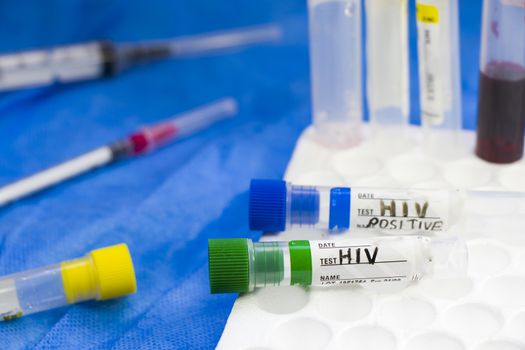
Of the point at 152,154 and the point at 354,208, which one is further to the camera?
the point at 152,154

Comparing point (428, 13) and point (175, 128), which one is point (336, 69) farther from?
point (175, 128)

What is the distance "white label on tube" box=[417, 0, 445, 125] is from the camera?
3.01 ft

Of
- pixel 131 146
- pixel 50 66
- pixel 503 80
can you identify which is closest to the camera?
pixel 503 80

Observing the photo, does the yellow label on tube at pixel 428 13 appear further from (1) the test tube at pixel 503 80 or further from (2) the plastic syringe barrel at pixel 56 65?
(2) the plastic syringe barrel at pixel 56 65

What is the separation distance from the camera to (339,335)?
0.72m

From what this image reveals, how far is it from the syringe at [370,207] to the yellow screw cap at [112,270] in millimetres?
148

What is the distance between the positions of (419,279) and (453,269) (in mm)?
38

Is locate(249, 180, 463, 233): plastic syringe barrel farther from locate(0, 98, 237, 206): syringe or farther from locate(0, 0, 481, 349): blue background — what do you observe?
locate(0, 98, 237, 206): syringe

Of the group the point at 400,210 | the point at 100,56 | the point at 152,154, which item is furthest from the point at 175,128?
the point at 400,210

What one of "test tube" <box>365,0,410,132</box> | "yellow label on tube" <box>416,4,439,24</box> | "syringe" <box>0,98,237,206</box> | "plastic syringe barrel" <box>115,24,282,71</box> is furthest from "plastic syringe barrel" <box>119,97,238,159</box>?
"yellow label on tube" <box>416,4,439,24</box>

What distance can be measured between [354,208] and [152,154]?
0.44 metres

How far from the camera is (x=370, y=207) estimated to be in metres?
0.84

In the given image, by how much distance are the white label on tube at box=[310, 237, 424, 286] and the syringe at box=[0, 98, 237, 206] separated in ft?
1.58

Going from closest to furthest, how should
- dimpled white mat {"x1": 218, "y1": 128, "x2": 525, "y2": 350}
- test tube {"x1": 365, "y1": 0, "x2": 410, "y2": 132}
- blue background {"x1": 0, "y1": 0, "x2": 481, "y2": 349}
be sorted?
dimpled white mat {"x1": 218, "y1": 128, "x2": 525, "y2": 350} < blue background {"x1": 0, "y1": 0, "x2": 481, "y2": 349} < test tube {"x1": 365, "y1": 0, "x2": 410, "y2": 132}
